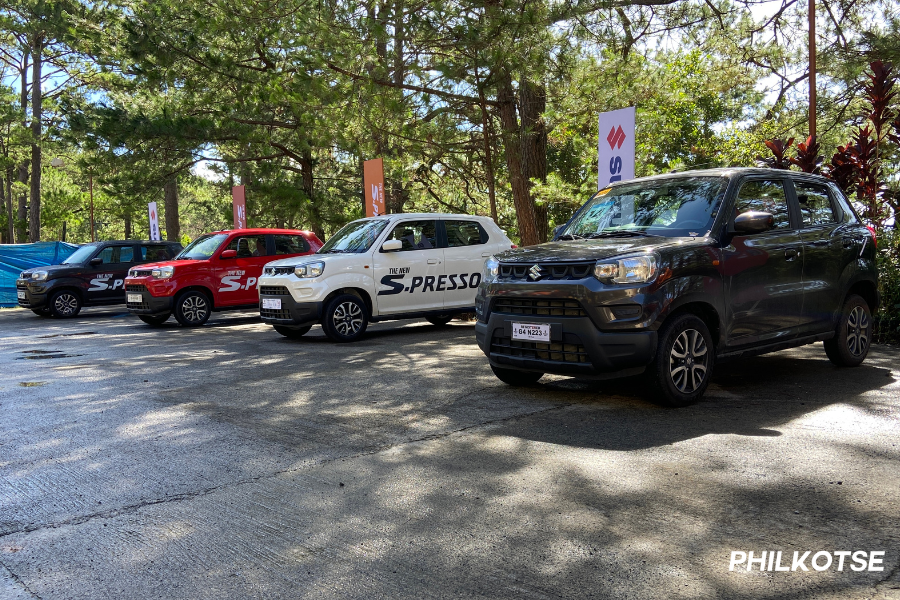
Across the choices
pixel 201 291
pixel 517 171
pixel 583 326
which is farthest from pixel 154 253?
pixel 583 326

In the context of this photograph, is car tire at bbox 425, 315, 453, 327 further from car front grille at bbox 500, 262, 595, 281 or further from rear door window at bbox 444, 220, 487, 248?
car front grille at bbox 500, 262, 595, 281

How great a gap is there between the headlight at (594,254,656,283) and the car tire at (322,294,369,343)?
586 centimetres

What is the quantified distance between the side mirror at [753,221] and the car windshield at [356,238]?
6.26 m

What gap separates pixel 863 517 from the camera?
364 cm

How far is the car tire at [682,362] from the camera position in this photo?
5.78 m

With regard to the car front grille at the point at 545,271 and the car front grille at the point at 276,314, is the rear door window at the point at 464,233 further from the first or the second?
the car front grille at the point at 545,271

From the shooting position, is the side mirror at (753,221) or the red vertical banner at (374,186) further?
the red vertical banner at (374,186)

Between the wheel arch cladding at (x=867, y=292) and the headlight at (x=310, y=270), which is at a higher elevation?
the headlight at (x=310, y=270)

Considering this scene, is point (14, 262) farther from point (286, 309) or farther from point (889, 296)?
point (889, 296)

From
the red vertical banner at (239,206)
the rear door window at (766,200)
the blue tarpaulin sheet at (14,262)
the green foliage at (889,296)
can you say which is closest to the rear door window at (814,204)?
the rear door window at (766,200)

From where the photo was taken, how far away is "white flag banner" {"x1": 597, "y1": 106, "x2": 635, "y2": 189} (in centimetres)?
1034

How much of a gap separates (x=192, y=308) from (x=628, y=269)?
35.0 ft

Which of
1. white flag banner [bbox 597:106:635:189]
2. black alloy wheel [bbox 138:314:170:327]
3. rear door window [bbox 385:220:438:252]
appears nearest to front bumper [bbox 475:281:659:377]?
white flag banner [bbox 597:106:635:189]

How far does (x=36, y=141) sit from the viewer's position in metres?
33.2
